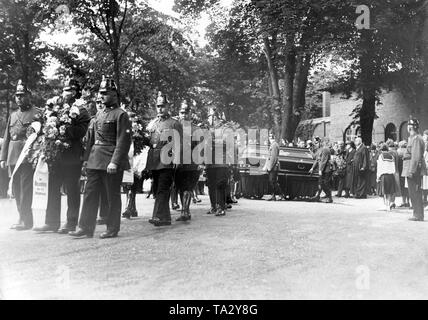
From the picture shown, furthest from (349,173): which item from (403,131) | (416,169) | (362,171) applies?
(403,131)

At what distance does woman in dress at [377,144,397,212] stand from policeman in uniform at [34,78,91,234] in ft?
27.8

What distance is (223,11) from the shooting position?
28.9m

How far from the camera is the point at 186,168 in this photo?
11.0m

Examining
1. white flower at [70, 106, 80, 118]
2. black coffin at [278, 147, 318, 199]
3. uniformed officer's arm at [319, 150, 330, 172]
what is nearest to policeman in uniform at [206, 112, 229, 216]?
white flower at [70, 106, 80, 118]

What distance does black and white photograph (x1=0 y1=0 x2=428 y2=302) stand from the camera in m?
5.39

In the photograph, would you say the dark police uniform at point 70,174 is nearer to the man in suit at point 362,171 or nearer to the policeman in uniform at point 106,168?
the policeman in uniform at point 106,168

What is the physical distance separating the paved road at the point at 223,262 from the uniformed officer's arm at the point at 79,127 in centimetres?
163

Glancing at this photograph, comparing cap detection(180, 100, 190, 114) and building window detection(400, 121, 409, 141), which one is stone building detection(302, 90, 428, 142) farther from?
cap detection(180, 100, 190, 114)

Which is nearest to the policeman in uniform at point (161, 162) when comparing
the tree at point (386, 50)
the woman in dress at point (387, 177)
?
the woman in dress at point (387, 177)

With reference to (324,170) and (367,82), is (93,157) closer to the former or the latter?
(324,170)

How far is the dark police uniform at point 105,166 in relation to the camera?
823cm

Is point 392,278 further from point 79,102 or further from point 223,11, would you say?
point 223,11

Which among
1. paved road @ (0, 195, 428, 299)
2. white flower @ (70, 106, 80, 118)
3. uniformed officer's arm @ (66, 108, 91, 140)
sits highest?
white flower @ (70, 106, 80, 118)

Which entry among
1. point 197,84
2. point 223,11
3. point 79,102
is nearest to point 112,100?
point 79,102
